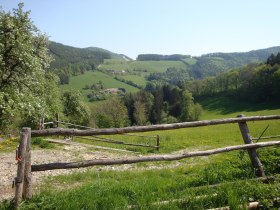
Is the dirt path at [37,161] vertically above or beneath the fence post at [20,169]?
beneath

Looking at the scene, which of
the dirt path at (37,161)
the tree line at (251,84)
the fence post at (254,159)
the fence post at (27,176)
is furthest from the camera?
the tree line at (251,84)

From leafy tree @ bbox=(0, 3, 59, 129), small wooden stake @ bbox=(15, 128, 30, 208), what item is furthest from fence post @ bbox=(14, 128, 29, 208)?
leafy tree @ bbox=(0, 3, 59, 129)

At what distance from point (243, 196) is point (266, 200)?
440 mm

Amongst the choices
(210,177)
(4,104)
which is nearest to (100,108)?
(4,104)

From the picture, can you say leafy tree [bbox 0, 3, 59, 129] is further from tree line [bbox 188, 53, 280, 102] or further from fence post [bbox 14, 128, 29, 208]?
tree line [bbox 188, 53, 280, 102]

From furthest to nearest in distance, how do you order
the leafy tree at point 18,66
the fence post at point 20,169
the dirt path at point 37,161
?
the leafy tree at point 18,66, the dirt path at point 37,161, the fence post at point 20,169

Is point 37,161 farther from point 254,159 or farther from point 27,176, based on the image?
point 254,159

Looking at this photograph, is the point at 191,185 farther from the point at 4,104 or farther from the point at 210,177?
the point at 4,104

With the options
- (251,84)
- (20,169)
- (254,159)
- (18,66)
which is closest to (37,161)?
(18,66)

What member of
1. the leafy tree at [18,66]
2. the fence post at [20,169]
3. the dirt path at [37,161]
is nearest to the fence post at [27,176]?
the fence post at [20,169]

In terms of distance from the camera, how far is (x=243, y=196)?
5836 mm

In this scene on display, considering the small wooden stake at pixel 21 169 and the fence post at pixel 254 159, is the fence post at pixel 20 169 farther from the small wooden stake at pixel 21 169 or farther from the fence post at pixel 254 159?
the fence post at pixel 254 159

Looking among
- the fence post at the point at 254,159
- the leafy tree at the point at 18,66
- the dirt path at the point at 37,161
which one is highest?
the leafy tree at the point at 18,66

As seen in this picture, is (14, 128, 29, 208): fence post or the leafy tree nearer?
(14, 128, 29, 208): fence post
